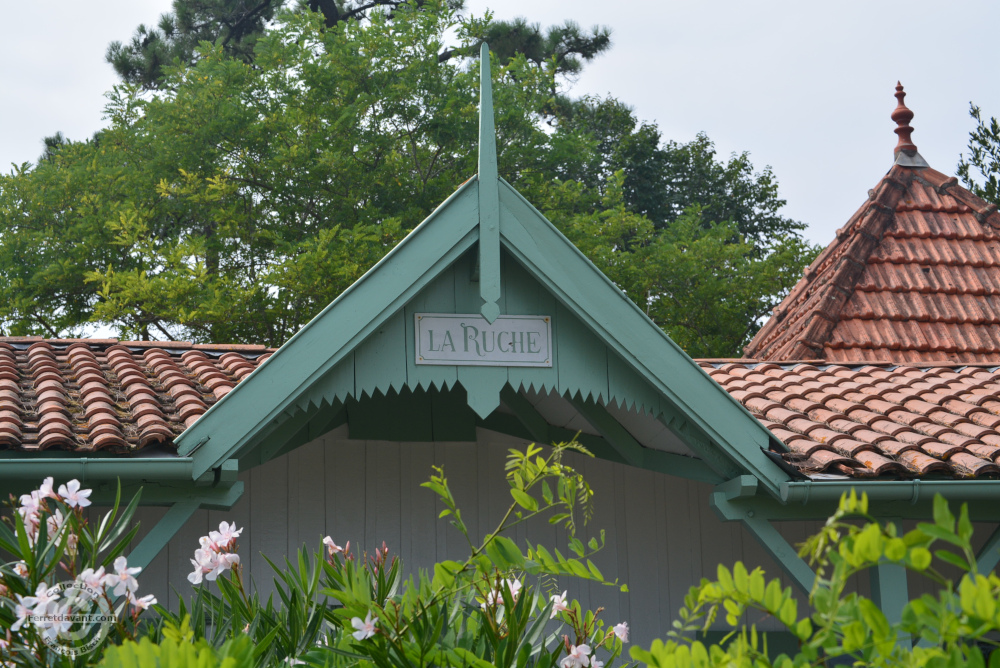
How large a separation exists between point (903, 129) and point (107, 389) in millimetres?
9629

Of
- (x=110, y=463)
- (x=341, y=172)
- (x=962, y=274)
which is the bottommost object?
(x=110, y=463)

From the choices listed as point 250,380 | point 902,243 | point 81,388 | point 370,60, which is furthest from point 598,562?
point 370,60

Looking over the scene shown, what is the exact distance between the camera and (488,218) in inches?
192

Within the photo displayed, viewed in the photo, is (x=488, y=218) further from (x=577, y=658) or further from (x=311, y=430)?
(x=577, y=658)

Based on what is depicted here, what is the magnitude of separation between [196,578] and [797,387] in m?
5.04

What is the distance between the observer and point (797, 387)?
695cm

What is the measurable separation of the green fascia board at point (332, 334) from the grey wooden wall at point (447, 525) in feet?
4.53

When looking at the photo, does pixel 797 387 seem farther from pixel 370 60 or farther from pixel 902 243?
pixel 370 60

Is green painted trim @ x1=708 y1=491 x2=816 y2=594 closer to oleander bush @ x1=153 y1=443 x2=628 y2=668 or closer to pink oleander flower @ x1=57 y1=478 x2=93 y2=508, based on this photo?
oleander bush @ x1=153 y1=443 x2=628 y2=668

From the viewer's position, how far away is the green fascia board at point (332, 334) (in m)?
4.55

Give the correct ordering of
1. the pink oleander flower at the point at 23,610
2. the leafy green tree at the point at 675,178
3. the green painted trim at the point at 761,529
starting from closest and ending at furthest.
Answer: the pink oleander flower at the point at 23,610, the green painted trim at the point at 761,529, the leafy green tree at the point at 675,178

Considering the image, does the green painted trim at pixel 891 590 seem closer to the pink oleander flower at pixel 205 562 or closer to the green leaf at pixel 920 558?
the pink oleander flower at pixel 205 562

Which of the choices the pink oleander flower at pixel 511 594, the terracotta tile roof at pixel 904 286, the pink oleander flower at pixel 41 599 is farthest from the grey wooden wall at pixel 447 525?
the terracotta tile roof at pixel 904 286

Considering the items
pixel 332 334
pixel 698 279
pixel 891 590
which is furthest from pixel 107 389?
A: pixel 698 279
